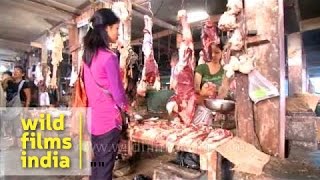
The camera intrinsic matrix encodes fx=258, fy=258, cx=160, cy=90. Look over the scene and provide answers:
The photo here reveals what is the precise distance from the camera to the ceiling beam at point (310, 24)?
6078 mm

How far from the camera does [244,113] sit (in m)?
2.28

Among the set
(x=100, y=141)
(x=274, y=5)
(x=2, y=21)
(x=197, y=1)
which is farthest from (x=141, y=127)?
(x=2, y=21)

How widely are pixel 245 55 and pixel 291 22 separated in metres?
3.45

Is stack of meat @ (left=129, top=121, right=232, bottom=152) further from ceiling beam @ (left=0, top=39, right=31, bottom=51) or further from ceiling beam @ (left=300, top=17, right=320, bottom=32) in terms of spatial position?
ceiling beam @ (left=0, top=39, right=31, bottom=51)

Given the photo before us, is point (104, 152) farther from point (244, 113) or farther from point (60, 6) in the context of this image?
point (60, 6)

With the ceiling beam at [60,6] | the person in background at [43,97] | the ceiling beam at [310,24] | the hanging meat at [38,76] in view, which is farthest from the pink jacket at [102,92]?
the ceiling beam at [310,24]

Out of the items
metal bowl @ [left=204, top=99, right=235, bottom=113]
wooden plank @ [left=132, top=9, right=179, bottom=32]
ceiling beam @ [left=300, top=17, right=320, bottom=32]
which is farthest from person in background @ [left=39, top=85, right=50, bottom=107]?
ceiling beam @ [left=300, top=17, right=320, bottom=32]

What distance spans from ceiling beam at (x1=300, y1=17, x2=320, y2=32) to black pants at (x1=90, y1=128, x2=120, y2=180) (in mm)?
5721

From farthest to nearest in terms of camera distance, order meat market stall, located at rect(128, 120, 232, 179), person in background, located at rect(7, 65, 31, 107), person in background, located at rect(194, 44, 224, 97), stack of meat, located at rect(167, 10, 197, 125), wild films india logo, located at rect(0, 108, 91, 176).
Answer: person in background, located at rect(7, 65, 31, 107) → wild films india logo, located at rect(0, 108, 91, 176) → person in background, located at rect(194, 44, 224, 97) → stack of meat, located at rect(167, 10, 197, 125) → meat market stall, located at rect(128, 120, 232, 179)

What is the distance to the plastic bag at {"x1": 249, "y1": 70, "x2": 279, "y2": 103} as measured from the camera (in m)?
2.17

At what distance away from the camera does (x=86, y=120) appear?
8.73 feet

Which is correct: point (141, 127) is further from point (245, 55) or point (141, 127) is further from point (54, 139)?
point (54, 139)

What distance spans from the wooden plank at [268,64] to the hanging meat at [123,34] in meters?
1.79

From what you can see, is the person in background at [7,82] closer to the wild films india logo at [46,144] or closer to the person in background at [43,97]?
the person in background at [43,97]
